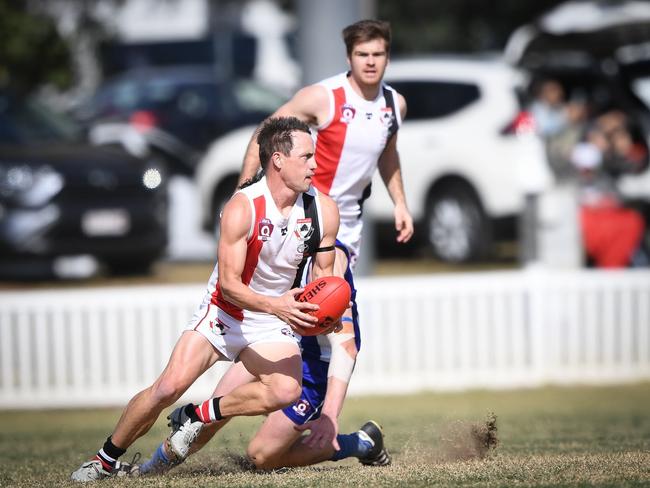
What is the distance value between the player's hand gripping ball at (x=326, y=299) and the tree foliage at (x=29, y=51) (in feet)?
57.1

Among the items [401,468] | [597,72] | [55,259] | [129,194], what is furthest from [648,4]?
[401,468]

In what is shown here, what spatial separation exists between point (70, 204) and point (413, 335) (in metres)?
4.72

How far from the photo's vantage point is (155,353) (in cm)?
1227

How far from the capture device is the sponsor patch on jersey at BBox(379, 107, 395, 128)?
789 cm

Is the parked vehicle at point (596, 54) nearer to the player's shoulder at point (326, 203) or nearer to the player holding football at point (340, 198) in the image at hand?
the player holding football at point (340, 198)

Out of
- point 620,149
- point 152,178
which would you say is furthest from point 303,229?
point 620,149

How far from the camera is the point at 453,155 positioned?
16328mm

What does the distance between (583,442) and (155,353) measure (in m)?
4.76

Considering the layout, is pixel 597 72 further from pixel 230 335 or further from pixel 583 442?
pixel 230 335

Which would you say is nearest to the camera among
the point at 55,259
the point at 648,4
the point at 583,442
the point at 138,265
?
the point at 583,442

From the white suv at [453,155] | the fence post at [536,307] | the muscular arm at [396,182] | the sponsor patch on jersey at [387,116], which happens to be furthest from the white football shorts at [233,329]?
the white suv at [453,155]

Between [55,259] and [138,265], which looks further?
[138,265]

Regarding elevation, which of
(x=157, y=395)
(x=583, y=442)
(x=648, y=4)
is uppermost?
(x=648, y=4)

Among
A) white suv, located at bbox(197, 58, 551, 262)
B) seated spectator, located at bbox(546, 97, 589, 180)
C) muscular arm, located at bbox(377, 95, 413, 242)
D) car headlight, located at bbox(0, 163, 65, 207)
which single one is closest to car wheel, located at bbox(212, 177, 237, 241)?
white suv, located at bbox(197, 58, 551, 262)
